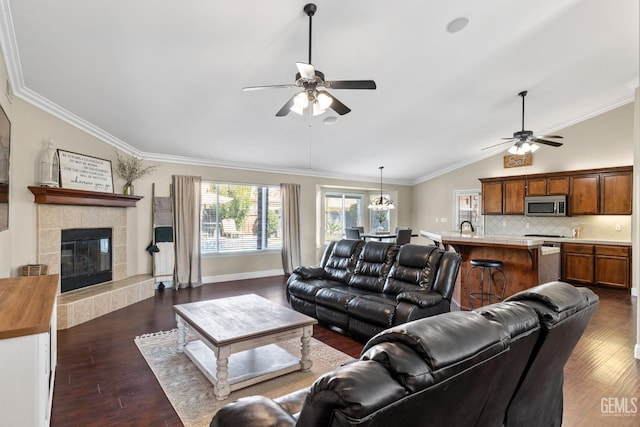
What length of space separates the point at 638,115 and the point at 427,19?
8.59 feet

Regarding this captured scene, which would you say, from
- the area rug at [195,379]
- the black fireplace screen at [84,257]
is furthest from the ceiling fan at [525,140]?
the black fireplace screen at [84,257]

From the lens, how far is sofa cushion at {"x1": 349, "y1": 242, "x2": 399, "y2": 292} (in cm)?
412

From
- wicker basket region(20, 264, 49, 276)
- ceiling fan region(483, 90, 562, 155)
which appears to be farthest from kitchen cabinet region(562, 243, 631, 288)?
wicker basket region(20, 264, 49, 276)

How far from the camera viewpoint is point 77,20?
281 cm

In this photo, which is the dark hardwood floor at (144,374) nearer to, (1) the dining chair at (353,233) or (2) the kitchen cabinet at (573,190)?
(2) the kitchen cabinet at (573,190)

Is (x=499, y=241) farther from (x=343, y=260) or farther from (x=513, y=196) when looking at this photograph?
(x=513, y=196)

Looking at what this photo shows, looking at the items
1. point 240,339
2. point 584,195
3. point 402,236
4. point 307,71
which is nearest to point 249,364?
point 240,339

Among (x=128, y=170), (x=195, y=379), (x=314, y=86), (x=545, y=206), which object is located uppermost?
(x=314, y=86)

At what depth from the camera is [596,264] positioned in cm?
618

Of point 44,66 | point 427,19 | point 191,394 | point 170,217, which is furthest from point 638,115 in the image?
point 170,217

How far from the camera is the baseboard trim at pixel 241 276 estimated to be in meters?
6.66

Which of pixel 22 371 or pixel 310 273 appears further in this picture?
pixel 310 273

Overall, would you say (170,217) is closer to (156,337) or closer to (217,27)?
(156,337)

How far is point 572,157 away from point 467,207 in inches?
100
